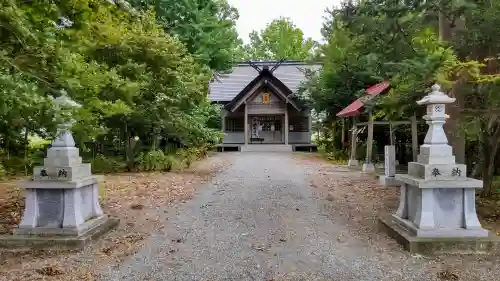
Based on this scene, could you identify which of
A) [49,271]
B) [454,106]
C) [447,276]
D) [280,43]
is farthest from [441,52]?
[280,43]

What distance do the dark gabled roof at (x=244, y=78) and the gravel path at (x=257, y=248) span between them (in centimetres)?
2141

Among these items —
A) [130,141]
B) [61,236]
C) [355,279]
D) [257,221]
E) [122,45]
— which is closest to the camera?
[355,279]

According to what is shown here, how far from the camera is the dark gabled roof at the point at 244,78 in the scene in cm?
2968

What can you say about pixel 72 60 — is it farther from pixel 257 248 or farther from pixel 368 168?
pixel 368 168

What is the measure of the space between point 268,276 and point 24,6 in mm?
4343

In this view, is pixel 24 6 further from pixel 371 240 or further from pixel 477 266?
pixel 477 266

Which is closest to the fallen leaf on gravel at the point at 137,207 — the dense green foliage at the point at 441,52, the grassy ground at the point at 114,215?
the grassy ground at the point at 114,215

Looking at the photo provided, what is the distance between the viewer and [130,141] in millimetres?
13719

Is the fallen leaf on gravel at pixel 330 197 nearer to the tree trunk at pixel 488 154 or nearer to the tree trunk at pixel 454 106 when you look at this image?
the tree trunk at pixel 454 106

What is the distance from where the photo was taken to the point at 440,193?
525 cm

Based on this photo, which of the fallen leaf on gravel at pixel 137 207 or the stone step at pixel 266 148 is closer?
the fallen leaf on gravel at pixel 137 207

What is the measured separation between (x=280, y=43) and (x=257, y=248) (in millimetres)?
44018

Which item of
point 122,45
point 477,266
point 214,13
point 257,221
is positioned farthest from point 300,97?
point 477,266

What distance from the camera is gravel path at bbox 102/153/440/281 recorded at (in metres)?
4.47
